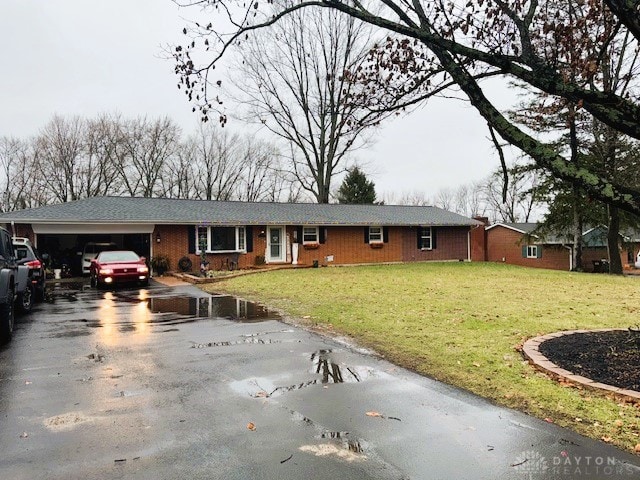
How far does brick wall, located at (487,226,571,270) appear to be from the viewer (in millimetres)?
35812

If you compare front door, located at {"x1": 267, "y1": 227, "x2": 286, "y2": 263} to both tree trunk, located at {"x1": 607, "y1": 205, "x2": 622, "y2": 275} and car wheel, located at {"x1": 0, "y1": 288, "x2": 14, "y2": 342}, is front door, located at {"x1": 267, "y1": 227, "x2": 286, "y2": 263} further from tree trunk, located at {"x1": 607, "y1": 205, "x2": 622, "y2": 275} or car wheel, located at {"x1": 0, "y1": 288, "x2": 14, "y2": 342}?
tree trunk, located at {"x1": 607, "y1": 205, "x2": 622, "y2": 275}

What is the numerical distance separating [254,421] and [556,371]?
11.7ft

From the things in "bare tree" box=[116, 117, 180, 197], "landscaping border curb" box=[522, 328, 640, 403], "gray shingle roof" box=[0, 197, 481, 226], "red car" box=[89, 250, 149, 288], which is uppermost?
"bare tree" box=[116, 117, 180, 197]

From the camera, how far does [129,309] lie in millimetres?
11148

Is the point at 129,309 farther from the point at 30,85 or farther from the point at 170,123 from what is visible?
the point at 170,123

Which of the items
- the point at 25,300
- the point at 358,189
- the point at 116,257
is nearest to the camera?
the point at 25,300

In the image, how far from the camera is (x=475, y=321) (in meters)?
8.80

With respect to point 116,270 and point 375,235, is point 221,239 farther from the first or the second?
point 375,235

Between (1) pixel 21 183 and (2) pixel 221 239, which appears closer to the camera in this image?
(2) pixel 221 239

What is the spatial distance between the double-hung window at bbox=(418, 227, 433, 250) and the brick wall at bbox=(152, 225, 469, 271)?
0.30m

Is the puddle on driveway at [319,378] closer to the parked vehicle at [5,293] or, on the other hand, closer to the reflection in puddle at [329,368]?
the reflection in puddle at [329,368]

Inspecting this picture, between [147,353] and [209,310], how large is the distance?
165 inches

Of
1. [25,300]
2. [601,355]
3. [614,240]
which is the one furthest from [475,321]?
[614,240]

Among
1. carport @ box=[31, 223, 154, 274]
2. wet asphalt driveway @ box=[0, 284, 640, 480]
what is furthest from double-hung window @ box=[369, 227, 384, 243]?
wet asphalt driveway @ box=[0, 284, 640, 480]
